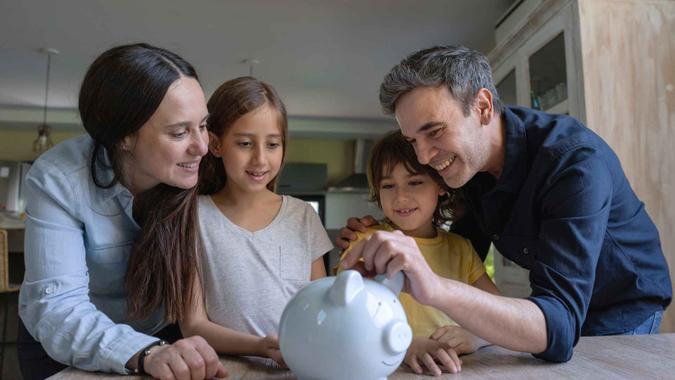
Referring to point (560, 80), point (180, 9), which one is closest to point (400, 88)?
point (560, 80)

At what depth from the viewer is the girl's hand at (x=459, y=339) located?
793 millimetres

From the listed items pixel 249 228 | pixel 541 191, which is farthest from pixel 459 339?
pixel 249 228

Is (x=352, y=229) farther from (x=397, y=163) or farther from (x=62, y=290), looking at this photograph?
(x=62, y=290)

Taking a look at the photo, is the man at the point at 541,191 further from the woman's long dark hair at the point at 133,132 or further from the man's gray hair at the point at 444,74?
the woman's long dark hair at the point at 133,132

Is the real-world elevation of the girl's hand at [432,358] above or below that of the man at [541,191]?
below

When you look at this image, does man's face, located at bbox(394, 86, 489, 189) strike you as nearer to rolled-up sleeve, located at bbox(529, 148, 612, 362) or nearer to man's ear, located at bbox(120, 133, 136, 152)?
rolled-up sleeve, located at bbox(529, 148, 612, 362)

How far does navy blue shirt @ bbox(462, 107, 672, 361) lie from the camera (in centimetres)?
82

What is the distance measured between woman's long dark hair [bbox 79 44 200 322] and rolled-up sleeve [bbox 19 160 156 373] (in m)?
0.09

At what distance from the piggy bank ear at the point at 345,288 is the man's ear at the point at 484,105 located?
0.66m

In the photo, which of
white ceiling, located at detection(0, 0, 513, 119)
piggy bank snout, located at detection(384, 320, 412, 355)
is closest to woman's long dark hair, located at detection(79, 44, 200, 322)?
piggy bank snout, located at detection(384, 320, 412, 355)

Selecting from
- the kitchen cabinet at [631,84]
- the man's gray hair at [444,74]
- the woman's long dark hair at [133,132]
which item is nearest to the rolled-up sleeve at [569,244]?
the man's gray hair at [444,74]

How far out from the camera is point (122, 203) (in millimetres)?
1030

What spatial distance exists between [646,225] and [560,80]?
1.17m

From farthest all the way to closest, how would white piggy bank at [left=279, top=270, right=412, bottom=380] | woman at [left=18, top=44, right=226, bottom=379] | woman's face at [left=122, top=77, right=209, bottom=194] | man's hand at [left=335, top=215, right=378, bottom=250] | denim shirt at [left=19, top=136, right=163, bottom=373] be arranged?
man's hand at [left=335, top=215, right=378, bottom=250]
woman's face at [left=122, top=77, right=209, bottom=194]
woman at [left=18, top=44, right=226, bottom=379]
denim shirt at [left=19, top=136, right=163, bottom=373]
white piggy bank at [left=279, top=270, right=412, bottom=380]
